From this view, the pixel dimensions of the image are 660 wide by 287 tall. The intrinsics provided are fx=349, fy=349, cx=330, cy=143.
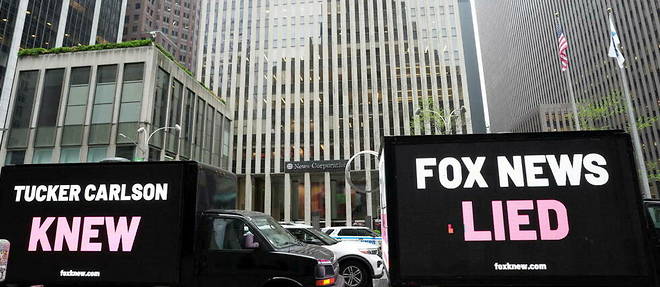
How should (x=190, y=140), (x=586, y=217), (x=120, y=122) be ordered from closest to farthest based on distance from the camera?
(x=586, y=217) < (x=120, y=122) < (x=190, y=140)

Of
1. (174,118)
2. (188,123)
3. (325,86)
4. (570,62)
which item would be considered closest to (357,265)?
(174,118)

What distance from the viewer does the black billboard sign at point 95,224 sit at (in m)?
6.38

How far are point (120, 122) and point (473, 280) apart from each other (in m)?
29.7

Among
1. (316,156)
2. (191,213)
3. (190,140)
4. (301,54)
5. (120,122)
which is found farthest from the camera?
(301,54)

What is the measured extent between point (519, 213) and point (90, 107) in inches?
1275

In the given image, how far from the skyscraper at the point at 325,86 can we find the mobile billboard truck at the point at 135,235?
3921 centimetres

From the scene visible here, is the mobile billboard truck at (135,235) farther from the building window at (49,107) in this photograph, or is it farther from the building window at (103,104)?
the building window at (49,107)

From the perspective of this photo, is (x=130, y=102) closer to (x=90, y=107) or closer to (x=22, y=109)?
(x=90, y=107)

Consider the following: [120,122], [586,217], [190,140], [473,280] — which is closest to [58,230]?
[473,280]

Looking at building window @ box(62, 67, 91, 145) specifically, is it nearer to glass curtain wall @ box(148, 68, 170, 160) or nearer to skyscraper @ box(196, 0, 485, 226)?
glass curtain wall @ box(148, 68, 170, 160)

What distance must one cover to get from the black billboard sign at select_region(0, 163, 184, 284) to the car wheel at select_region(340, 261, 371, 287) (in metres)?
4.68

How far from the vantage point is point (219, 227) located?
664 centimetres

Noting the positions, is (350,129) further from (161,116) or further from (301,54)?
(161,116)

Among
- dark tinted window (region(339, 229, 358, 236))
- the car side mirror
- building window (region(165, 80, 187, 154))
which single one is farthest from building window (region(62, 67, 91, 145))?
the car side mirror
